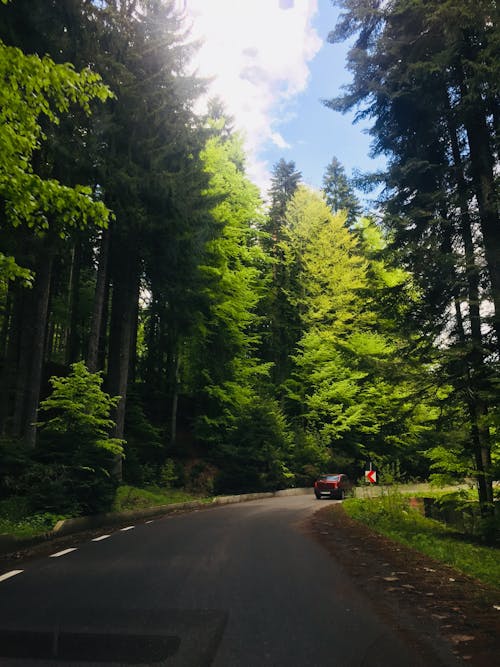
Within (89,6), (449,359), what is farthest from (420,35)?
(89,6)

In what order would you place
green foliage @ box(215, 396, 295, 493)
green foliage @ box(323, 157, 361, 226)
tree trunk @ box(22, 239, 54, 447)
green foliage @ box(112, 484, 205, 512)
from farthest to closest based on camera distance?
green foliage @ box(323, 157, 361, 226), green foliage @ box(215, 396, 295, 493), green foliage @ box(112, 484, 205, 512), tree trunk @ box(22, 239, 54, 447)

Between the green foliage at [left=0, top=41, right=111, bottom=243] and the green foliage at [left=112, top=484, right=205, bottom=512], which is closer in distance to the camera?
the green foliage at [left=0, top=41, right=111, bottom=243]

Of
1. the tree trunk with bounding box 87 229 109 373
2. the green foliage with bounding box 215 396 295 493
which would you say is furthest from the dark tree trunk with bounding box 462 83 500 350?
the green foliage with bounding box 215 396 295 493

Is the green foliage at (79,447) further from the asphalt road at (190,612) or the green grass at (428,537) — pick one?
the green grass at (428,537)

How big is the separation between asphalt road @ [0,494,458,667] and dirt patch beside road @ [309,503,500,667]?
1.08ft

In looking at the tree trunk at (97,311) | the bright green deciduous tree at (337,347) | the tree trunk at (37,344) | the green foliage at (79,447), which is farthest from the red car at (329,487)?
the tree trunk at (37,344)

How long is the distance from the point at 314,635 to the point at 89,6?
1802 centimetres

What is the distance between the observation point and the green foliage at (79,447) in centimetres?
1348

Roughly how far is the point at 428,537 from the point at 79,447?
31.1ft

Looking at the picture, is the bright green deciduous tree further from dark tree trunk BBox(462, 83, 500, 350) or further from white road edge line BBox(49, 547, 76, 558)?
white road edge line BBox(49, 547, 76, 558)

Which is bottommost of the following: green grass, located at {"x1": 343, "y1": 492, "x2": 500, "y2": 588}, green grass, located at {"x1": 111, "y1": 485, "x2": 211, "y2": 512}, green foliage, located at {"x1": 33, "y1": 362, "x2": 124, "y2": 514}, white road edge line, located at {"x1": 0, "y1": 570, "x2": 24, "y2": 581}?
green grass, located at {"x1": 343, "y1": 492, "x2": 500, "y2": 588}

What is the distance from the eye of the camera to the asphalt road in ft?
13.4

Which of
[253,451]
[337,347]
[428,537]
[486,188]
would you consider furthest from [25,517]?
[337,347]

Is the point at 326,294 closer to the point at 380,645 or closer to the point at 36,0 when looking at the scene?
the point at 36,0
